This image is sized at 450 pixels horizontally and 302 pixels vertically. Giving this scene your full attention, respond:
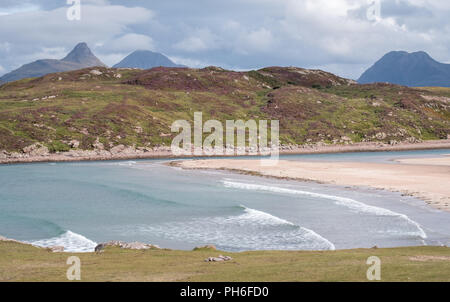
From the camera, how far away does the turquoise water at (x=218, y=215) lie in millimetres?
38469

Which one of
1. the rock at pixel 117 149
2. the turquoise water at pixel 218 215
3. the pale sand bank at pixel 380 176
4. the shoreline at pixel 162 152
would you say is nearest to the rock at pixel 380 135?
the shoreline at pixel 162 152

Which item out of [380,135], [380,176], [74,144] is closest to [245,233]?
[380,176]

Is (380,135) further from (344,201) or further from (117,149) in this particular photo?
(344,201)

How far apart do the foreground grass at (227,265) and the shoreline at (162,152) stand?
10764cm

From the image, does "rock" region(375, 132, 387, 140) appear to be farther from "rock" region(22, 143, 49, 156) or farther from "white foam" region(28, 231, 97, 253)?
"white foam" region(28, 231, 97, 253)

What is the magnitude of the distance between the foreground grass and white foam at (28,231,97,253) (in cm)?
443

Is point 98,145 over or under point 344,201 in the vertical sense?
over

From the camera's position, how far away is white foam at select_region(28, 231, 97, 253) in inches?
1433

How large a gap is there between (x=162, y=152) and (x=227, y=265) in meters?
127

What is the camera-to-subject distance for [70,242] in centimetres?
3828

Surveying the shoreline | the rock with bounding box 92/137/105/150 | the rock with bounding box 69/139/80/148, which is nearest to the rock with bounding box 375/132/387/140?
the shoreline
